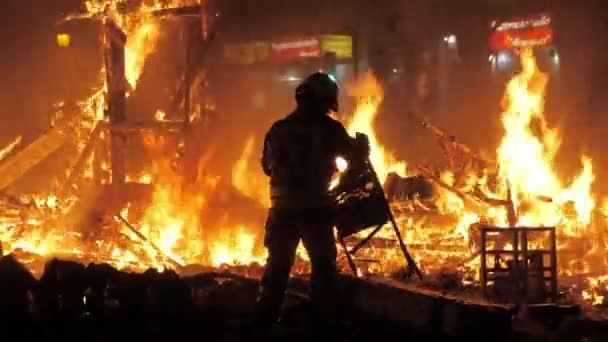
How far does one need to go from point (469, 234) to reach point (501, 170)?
12.0 feet

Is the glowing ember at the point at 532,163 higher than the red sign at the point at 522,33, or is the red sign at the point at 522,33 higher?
the red sign at the point at 522,33

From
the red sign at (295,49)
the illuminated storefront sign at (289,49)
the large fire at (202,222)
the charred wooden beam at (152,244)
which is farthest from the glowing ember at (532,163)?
the red sign at (295,49)

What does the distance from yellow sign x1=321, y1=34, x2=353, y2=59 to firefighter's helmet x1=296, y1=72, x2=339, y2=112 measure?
25.3 meters

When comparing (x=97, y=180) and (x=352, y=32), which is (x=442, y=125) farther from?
(x=97, y=180)

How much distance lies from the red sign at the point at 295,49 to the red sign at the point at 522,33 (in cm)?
736

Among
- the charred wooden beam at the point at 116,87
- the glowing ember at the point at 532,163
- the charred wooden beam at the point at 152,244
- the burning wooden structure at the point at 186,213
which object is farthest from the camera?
the glowing ember at the point at 532,163

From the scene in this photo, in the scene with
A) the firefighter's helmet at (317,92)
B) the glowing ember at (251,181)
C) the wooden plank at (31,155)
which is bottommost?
the glowing ember at (251,181)

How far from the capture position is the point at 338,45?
104ft

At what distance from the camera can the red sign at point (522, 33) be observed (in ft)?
83.2

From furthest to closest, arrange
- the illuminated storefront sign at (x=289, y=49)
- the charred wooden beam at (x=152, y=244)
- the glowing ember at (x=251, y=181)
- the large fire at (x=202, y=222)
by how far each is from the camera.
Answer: the illuminated storefront sign at (x=289, y=49), the glowing ember at (x=251, y=181), the large fire at (x=202, y=222), the charred wooden beam at (x=152, y=244)

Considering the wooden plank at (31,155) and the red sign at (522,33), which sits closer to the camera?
the wooden plank at (31,155)

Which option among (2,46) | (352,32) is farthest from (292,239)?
(352,32)

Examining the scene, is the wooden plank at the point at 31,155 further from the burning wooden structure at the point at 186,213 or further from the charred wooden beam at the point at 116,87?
the charred wooden beam at the point at 116,87

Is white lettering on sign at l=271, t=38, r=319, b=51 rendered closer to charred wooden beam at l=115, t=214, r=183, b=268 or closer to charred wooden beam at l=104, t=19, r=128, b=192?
charred wooden beam at l=104, t=19, r=128, b=192
